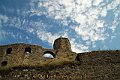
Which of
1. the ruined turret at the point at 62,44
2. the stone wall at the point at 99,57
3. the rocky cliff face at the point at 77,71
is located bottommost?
the rocky cliff face at the point at 77,71

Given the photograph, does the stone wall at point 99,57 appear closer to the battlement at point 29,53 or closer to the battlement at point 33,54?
the battlement at point 33,54

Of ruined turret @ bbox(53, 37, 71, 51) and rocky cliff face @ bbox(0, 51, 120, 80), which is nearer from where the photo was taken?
rocky cliff face @ bbox(0, 51, 120, 80)

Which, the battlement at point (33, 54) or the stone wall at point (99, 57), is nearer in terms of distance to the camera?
the stone wall at point (99, 57)

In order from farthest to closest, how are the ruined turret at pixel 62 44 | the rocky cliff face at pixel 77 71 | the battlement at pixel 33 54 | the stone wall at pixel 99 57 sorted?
the ruined turret at pixel 62 44 → the battlement at pixel 33 54 → the stone wall at pixel 99 57 → the rocky cliff face at pixel 77 71

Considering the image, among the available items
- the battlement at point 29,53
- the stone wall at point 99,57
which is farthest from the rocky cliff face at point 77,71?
the battlement at point 29,53

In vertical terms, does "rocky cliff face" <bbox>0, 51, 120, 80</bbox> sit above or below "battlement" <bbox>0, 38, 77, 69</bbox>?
below

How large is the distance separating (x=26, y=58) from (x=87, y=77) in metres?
9.52

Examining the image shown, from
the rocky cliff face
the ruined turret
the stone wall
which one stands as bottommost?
the rocky cliff face

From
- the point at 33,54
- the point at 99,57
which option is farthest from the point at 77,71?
the point at 33,54

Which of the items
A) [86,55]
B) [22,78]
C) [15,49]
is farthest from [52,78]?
[15,49]

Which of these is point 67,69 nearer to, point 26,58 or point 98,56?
point 98,56

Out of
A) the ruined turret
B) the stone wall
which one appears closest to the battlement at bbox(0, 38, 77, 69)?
the ruined turret

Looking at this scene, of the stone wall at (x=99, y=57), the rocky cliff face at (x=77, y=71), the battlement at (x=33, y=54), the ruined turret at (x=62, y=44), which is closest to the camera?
the rocky cliff face at (x=77, y=71)

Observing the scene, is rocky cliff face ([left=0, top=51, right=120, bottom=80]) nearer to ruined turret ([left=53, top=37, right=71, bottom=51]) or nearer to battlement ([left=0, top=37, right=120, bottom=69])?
battlement ([left=0, top=37, right=120, bottom=69])
